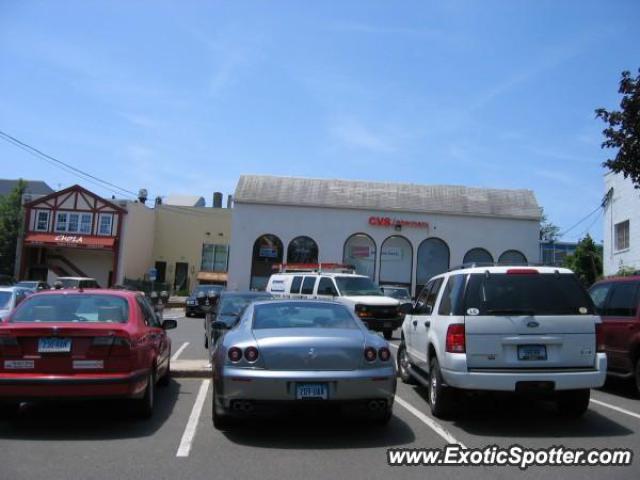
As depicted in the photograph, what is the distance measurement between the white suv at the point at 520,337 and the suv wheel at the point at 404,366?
2541mm

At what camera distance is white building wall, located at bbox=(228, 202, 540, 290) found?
44.1 m

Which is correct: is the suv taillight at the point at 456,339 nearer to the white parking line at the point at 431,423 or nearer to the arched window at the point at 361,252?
the white parking line at the point at 431,423

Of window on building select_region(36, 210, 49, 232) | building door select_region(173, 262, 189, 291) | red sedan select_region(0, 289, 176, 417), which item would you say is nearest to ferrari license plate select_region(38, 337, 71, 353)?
red sedan select_region(0, 289, 176, 417)

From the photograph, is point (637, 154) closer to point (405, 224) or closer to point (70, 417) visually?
point (70, 417)

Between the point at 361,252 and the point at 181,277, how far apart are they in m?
21.4

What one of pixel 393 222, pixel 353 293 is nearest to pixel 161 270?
pixel 393 222

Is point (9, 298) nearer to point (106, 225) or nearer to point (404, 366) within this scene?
point (404, 366)

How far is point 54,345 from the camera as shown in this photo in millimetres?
6840

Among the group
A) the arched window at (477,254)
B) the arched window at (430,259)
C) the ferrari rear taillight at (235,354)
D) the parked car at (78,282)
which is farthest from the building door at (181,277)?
the ferrari rear taillight at (235,354)

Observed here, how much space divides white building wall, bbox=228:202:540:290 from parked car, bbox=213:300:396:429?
122 ft

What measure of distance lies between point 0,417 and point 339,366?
4.02 meters

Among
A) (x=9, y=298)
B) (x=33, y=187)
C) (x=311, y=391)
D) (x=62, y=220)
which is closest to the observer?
(x=311, y=391)

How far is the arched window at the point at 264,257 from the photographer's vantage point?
145 ft

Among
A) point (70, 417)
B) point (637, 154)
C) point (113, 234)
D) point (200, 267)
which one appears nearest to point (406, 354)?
point (70, 417)
